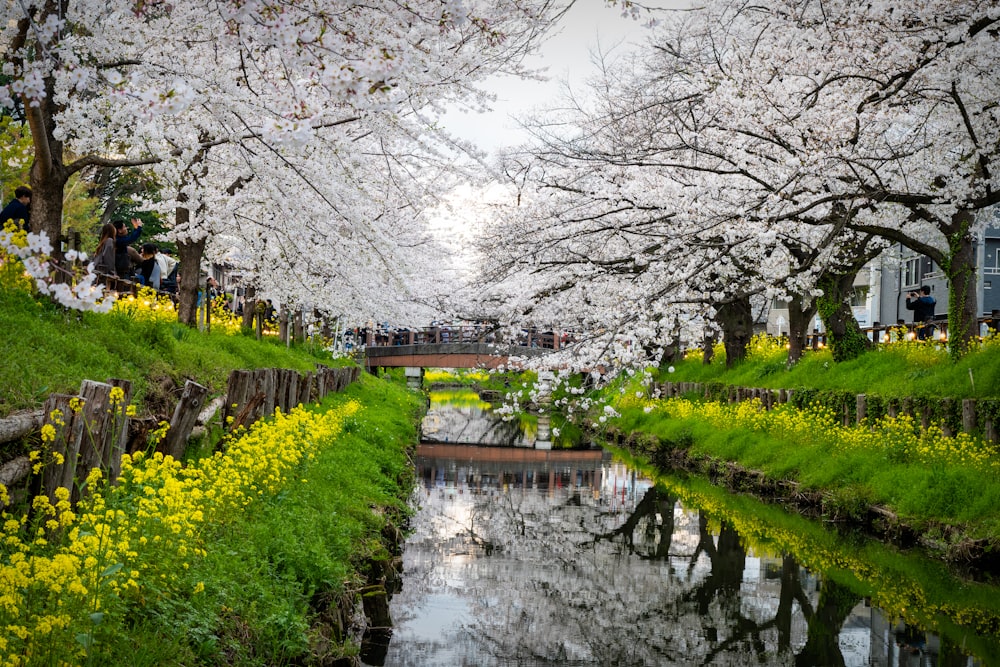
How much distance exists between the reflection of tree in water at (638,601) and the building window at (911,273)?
3427cm

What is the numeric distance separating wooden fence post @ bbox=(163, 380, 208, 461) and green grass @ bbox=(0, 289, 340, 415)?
0.77 metres

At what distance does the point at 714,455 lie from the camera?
18.5 m

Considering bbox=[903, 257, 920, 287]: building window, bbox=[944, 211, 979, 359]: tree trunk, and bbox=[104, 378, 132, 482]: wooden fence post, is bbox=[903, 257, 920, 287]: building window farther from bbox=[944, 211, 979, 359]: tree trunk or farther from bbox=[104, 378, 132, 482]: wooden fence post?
bbox=[104, 378, 132, 482]: wooden fence post

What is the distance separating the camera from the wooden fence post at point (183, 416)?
22.9ft

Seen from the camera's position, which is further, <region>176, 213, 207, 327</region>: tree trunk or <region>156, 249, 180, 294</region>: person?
<region>156, 249, 180, 294</region>: person

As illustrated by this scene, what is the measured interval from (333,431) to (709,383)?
13.4 m

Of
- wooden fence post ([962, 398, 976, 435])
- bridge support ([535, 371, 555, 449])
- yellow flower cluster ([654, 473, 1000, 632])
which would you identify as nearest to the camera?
yellow flower cluster ([654, 473, 1000, 632])

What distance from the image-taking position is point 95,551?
4.26m

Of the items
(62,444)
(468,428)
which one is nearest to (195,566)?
(62,444)

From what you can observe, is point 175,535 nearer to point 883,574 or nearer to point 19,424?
point 19,424

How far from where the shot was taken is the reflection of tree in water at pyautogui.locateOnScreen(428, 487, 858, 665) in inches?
327

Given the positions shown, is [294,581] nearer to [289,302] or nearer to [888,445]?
[888,445]

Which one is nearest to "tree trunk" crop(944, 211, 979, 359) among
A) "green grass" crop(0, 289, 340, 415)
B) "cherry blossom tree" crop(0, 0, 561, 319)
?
"cherry blossom tree" crop(0, 0, 561, 319)

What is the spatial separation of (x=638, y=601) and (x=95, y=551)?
682cm
